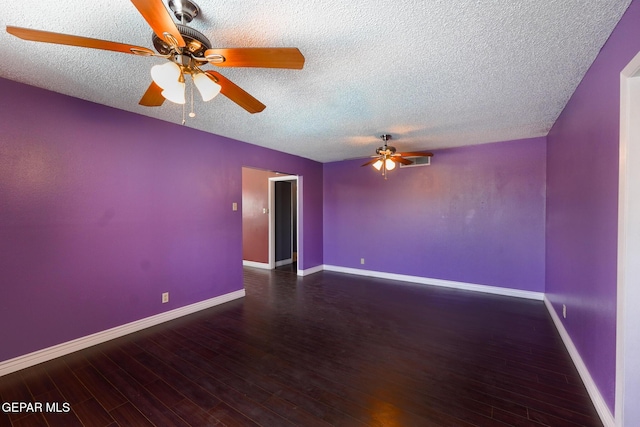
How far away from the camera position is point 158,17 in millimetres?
1140

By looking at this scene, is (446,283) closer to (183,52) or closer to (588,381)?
(588,381)

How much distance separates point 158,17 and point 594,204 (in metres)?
2.90

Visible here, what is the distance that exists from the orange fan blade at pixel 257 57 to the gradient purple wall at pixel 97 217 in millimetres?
2208

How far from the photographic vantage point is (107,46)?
4.23 feet

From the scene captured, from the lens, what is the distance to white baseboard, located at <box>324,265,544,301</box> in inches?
164

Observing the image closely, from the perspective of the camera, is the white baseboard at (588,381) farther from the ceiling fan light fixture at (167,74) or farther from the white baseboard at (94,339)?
the white baseboard at (94,339)

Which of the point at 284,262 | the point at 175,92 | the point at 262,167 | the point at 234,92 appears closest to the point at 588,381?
the point at 234,92

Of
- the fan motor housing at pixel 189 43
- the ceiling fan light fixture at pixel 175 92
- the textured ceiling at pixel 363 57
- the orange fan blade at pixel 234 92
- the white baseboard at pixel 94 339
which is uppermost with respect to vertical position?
the textured ceiling at pixel 363 57

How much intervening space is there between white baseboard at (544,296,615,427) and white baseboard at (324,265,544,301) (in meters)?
1.10

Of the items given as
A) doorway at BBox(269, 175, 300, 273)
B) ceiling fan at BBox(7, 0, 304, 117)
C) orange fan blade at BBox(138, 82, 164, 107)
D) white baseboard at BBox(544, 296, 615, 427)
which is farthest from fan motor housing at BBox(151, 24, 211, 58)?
doorway at BBox(269, 175, 300, 273)

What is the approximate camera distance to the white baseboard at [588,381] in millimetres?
1689

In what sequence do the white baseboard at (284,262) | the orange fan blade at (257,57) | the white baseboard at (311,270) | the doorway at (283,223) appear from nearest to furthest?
the orange fan blade at (257,57)
the white baseboard at (311,270)
the doorway at (283,223)
the white baseboard at (284,262)

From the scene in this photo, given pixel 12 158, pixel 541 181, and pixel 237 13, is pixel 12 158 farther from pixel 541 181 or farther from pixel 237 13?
pixel 541 181

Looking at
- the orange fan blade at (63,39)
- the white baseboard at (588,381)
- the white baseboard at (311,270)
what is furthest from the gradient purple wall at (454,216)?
the orange fan blade at (63,39)
